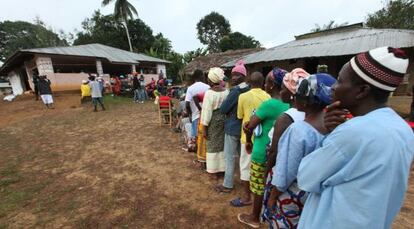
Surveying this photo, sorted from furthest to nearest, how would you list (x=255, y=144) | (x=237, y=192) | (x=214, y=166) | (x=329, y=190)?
(x=214, y=166), (x=237, y=192), (x=255, y=144), (x=329, y=190)

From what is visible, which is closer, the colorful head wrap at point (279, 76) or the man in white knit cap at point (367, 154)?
the man in white knit cap at point (367, 154)

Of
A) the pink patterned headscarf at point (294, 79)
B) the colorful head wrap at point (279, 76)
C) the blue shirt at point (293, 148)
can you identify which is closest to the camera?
the blue shirt at point (293, 148)

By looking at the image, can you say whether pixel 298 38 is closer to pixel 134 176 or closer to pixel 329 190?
pixel 134 176

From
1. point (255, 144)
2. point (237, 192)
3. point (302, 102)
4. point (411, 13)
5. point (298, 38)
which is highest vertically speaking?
point (411, 13)

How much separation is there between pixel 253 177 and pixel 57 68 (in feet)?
58.6

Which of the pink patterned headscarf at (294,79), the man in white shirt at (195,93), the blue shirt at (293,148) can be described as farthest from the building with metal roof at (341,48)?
the blue shirt at (293,148)

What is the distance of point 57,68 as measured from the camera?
52.5 ft

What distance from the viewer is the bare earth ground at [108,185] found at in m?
2.83

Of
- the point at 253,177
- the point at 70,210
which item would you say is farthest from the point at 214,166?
the point at 70,210

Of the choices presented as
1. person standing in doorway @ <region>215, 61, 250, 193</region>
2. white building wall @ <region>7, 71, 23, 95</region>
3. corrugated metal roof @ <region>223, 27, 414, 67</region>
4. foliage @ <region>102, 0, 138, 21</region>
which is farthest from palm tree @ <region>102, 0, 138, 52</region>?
person standing in doorway @ <region>215, 61, 250, 193</region>

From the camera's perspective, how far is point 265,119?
2324 mm

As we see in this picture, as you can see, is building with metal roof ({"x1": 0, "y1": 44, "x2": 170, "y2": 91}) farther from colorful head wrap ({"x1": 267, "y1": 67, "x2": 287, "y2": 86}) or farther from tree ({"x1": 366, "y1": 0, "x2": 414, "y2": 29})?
tree ({"x1": 366, "y1": 0, "x2": 414, "y2": 29})

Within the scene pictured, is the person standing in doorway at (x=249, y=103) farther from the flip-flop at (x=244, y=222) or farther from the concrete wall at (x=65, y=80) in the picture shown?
the concrete wall at (x=65, y=80)

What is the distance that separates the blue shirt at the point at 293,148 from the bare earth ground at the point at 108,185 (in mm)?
1408
